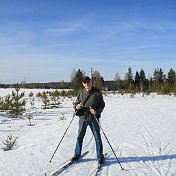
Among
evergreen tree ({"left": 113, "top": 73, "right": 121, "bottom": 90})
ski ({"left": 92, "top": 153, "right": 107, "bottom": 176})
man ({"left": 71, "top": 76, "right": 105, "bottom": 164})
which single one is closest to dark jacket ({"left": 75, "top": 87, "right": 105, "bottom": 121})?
man ({"left": 71, "top": 76, "right": 105, "bottom": 164})

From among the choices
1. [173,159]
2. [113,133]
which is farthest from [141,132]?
[173,159]

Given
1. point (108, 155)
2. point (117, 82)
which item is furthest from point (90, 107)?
point (117, 82)

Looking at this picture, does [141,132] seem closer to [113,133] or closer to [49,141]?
[113,133]

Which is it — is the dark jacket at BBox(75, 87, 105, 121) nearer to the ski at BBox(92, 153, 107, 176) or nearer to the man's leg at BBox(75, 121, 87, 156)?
the man's leg at BBox(75, 121, 87, 156)

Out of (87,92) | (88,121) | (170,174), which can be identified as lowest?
(170,174)

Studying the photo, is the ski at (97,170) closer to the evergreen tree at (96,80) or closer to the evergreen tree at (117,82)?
the evergreen tree at (96,80)

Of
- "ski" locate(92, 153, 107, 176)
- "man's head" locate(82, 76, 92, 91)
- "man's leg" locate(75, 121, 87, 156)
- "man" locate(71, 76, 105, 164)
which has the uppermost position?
"man's head" locate(82, 76, 92, 91)

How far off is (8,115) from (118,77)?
3584 inches

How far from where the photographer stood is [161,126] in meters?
15.6

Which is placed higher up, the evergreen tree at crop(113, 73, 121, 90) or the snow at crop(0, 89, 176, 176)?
the evergreen tree at crop(113, 73, 121, 90)

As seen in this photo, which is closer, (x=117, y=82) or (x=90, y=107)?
(x=90, y=107)

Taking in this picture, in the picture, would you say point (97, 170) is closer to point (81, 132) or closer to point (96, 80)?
point (81, 132)

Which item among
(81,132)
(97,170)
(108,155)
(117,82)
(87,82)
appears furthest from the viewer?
(117,82)

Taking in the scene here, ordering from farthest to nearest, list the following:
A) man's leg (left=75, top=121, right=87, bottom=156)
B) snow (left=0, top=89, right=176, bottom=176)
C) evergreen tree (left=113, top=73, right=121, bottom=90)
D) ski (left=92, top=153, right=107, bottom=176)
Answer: evergreen tree (left=113, top=73, right=121, bottom=90)
man's leg (left=75, top=121, right=87, bottom=156)
snow (left=0, top=89, right=176, bottom=176)
ski (left=92, top=153, right=107, bottom=176)
